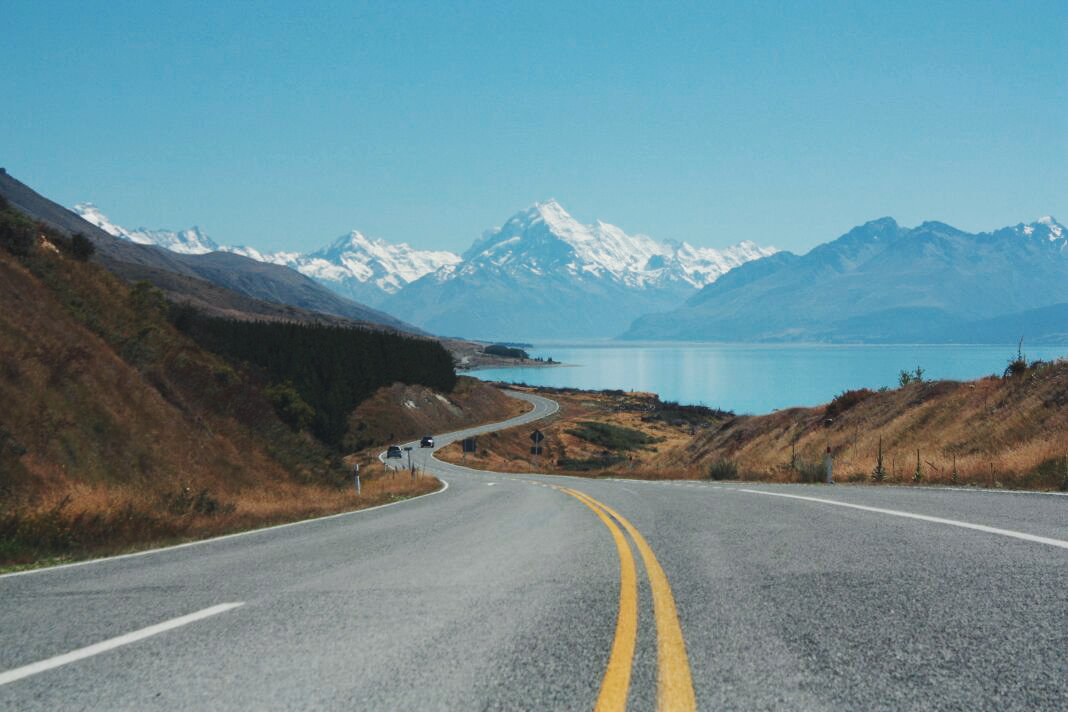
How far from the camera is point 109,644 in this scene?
492cm

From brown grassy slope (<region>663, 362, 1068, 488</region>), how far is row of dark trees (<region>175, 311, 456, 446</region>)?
4054cm

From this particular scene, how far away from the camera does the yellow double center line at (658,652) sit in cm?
383

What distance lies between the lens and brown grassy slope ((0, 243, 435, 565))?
1130cm

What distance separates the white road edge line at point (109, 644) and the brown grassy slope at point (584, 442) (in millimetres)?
32415

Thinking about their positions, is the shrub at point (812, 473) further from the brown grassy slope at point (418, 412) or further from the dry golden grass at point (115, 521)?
the brown grassy slope at point (418, 412)

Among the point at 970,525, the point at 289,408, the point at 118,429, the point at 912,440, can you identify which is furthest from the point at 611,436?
the point at 970,525

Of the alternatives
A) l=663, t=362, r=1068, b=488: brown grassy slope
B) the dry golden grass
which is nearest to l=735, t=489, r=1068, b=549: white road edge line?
l=663, t=362, r=1068, b=488: brown grassy slope

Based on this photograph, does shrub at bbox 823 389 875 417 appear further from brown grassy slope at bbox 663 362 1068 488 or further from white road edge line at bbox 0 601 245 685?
white road edge line at bbox 0 601 245 685

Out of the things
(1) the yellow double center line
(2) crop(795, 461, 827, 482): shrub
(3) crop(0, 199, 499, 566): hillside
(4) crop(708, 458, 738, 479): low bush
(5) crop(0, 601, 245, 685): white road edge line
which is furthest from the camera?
(4) crop(708, 458, 738, 479): low bush

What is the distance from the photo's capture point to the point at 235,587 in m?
6.83

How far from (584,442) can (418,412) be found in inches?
896

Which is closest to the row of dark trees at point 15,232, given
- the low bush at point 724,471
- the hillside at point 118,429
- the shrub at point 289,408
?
the hillside at point 118,429

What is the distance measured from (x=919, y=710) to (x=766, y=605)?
1946 millimetres

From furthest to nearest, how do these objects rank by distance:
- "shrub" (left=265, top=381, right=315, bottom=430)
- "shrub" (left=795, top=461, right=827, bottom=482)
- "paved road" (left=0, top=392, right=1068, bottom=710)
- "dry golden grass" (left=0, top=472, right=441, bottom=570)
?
"shrub" (left=265, top=381, right=315, bottom=430), "shrub" (left=795, top=461, right=827, bottom=482), "dry golden grass" (left=0, top=472, right=441, bottom=570), "paved road" (left=0, top=392, right=1068, bottom=710)
